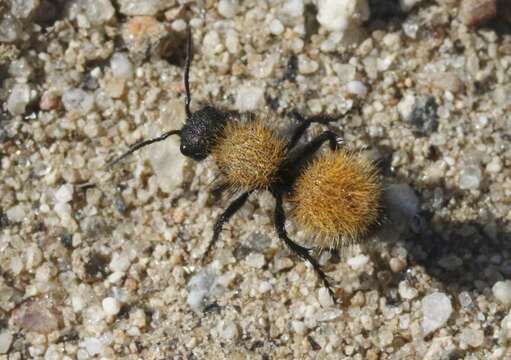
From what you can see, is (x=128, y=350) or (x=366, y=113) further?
(x=366, y=113)

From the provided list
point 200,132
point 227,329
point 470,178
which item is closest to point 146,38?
point 200,132

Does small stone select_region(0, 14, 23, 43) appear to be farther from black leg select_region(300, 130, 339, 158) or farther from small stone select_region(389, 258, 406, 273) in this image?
small stone select_region(389, 258, 406, 273)

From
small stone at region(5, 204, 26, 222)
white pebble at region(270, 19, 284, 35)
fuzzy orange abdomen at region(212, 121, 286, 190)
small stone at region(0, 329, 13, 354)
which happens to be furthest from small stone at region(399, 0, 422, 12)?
small stone at region(0, 329, 13, 354)

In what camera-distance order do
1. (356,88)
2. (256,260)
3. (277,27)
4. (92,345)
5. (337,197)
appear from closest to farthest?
(337,197), (92,345), (256,260), (356,88), (277,27)

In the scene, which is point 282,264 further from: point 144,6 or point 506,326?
point 144,6

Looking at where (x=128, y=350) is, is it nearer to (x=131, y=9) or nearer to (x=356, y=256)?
(x=356, y=256)

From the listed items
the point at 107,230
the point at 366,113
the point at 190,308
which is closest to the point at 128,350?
the point at 190,308
